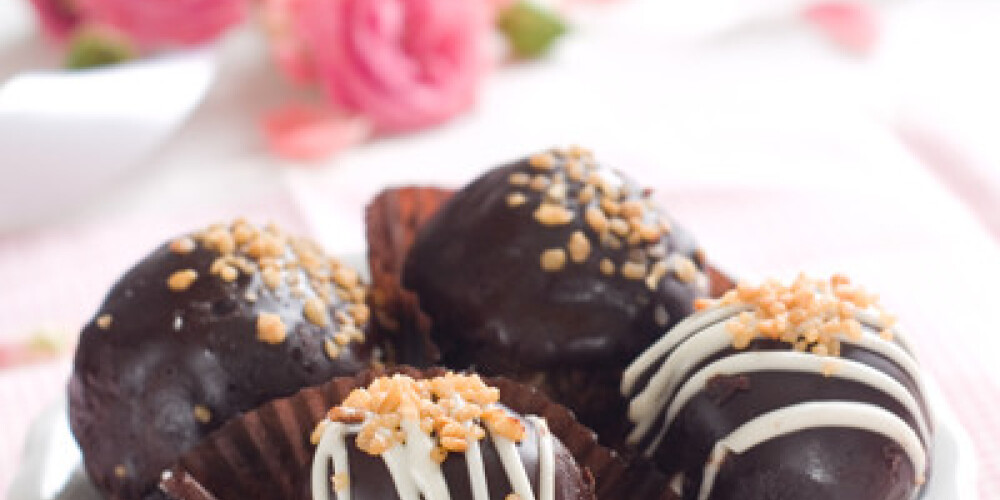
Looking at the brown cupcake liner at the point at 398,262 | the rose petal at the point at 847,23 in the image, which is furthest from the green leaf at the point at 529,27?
the brown cupcake liner at the point at 398,262

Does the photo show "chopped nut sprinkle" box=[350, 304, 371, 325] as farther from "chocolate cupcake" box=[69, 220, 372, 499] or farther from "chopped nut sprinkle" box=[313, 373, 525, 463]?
"chopped nut sprinkle" box=[313, 373, 525, 463]

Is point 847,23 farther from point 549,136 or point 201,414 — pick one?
point 201,414

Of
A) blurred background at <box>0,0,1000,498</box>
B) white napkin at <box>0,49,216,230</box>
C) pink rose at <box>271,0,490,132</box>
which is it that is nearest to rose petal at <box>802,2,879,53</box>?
blurred background at <box>0,0,1000,498</box>

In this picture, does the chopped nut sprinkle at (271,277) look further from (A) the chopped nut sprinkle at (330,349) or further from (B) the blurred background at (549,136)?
(B) the blurred background at (549,136)

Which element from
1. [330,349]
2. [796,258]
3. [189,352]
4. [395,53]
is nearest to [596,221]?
[330,349]

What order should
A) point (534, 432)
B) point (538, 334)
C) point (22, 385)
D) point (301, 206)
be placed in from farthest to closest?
1. point (301, 206)
2. point (22, 385)
3. point (538, 334)
4. point (534, 432)

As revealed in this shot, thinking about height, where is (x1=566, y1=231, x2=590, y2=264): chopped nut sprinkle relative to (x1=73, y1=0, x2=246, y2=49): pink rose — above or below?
below

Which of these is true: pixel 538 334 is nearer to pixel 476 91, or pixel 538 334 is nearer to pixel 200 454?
pixel 200 454

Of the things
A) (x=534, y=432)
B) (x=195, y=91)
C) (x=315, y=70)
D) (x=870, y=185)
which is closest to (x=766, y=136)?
(x=870, y=185)
